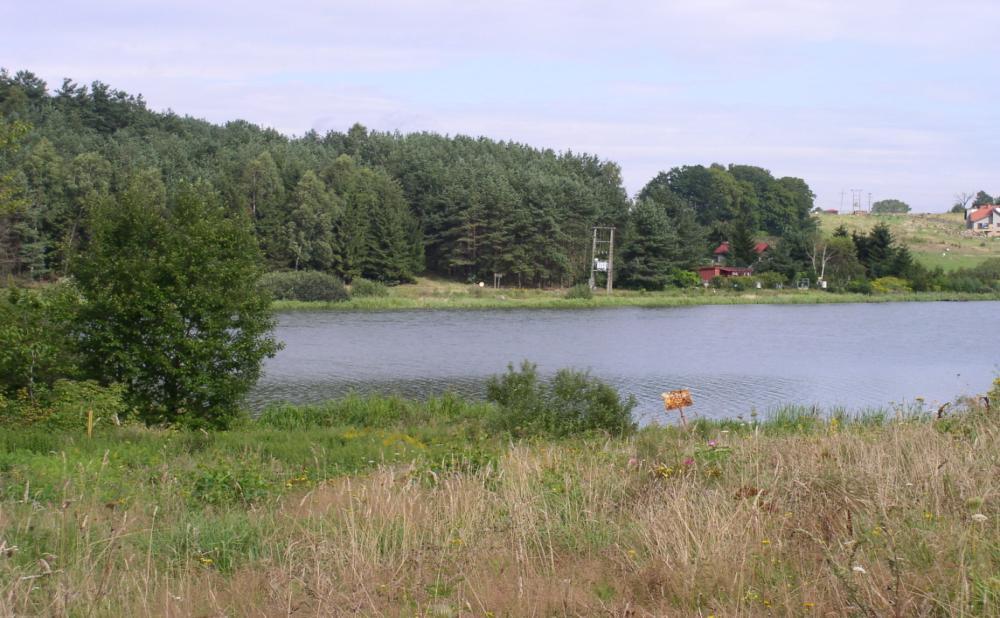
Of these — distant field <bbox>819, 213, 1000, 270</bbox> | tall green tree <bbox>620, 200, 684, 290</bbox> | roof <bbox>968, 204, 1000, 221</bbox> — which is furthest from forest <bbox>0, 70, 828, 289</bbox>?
roof <bbox>968, 204, 1000, 221</bbox>

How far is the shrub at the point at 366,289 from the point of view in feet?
228

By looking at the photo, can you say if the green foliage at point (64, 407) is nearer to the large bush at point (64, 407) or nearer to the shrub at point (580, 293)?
the large bush at point (64, 407)

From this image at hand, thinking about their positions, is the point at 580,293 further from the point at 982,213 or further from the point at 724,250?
the point at 982,213

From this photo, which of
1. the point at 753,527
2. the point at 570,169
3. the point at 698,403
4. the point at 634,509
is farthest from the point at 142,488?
the point at 570,169

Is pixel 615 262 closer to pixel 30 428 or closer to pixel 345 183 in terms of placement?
pixel 345 183

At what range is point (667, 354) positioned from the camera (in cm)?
3703

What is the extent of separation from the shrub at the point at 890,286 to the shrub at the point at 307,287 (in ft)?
163

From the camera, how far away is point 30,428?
13492mm

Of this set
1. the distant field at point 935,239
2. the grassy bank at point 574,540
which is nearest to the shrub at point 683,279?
the distant field at point 935,239

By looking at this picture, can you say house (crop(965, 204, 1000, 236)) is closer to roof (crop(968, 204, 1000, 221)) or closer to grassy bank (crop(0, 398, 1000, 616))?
roof (crop(968, 204, 1000, 221))

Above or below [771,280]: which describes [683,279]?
below

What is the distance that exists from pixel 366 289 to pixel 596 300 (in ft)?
63.0

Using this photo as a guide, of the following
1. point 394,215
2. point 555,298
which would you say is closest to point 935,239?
point 555,298

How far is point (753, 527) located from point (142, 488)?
528 cm
